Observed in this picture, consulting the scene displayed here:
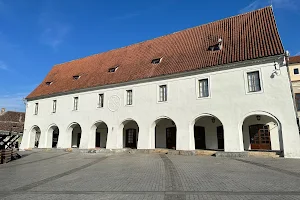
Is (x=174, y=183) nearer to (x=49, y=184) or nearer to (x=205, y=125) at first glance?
(x=49, y=184)

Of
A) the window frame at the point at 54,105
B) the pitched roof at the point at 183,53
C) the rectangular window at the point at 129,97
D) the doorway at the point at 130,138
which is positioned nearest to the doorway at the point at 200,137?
the pitched roof at the point at 183,53

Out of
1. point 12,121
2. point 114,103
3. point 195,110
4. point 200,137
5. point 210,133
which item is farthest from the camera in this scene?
point 12,121

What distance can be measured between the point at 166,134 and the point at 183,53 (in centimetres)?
801

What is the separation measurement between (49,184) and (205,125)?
1475 centimetres

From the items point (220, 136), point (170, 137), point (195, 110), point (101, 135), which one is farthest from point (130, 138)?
point (220, 136)

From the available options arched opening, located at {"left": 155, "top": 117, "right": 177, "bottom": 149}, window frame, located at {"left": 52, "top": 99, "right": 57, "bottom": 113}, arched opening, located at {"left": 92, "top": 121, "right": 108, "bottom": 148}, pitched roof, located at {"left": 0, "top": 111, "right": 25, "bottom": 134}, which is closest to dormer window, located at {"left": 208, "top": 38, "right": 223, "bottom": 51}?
arched opening, located at {"left": 155, "top": 117, "right": 177, "bottom": 149}

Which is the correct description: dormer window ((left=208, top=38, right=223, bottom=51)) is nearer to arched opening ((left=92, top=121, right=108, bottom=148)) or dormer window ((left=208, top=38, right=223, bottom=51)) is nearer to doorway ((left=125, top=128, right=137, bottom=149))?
doorway ((left=125, top=128, right=137, bottom=149))

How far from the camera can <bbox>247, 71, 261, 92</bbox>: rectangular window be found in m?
16.1

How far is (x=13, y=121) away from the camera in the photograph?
3972 cm

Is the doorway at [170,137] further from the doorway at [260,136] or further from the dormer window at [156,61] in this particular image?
the doorway at [260,136]

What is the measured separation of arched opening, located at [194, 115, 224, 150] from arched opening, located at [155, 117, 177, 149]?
2350mm

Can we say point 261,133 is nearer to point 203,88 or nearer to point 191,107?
point 203,88

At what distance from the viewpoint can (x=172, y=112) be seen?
1900cm

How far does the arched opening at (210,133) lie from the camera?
1939 cm
